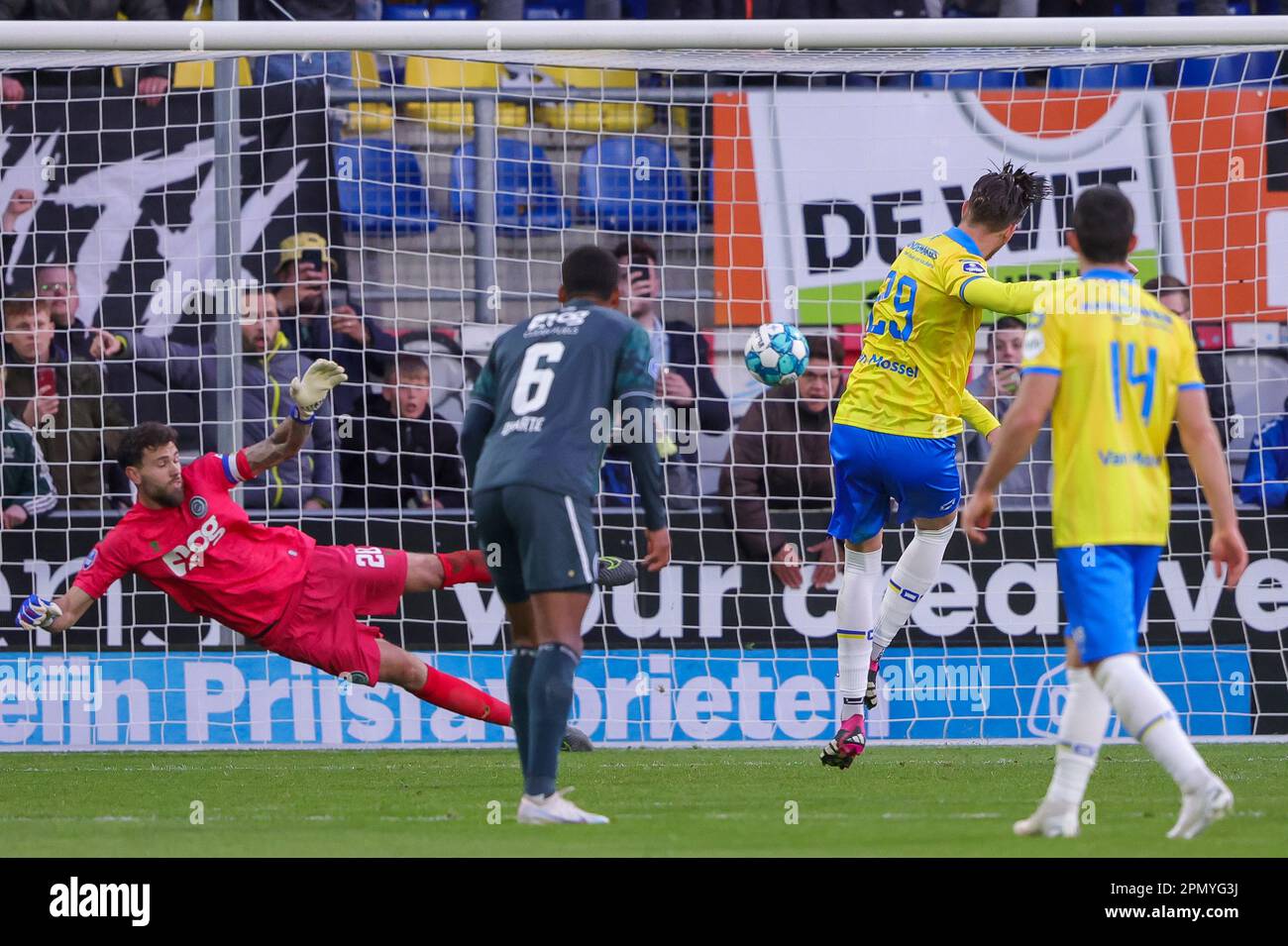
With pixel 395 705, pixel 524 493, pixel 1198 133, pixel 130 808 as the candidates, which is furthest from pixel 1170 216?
pixel 130 808

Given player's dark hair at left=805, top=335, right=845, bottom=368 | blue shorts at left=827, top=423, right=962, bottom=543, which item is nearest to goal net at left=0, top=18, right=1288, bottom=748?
player's dark hair at left=805, top=335, right=845, bottom=368

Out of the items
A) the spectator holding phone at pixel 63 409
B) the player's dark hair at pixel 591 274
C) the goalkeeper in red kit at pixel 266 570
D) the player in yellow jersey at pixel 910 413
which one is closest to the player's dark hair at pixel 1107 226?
the player's dark hair at pixel 591 274

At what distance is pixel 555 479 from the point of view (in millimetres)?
6070

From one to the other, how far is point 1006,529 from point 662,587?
6.89 ft

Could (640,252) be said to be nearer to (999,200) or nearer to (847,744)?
(999,200)

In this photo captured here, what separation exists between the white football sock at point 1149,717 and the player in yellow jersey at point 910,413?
260 cm

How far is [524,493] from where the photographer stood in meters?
6.06

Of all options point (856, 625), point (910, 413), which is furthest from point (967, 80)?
point (856, 625)

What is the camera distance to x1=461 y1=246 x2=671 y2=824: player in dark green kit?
19.8 ft

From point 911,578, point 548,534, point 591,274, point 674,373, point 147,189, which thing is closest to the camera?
point 548,534

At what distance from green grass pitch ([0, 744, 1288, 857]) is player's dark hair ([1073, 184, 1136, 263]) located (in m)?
1.86

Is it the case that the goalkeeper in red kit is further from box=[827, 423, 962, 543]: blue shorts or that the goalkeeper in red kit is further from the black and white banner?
the black and white banner

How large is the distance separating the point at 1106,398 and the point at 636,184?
646cm

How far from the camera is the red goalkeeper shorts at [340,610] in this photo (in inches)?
345
